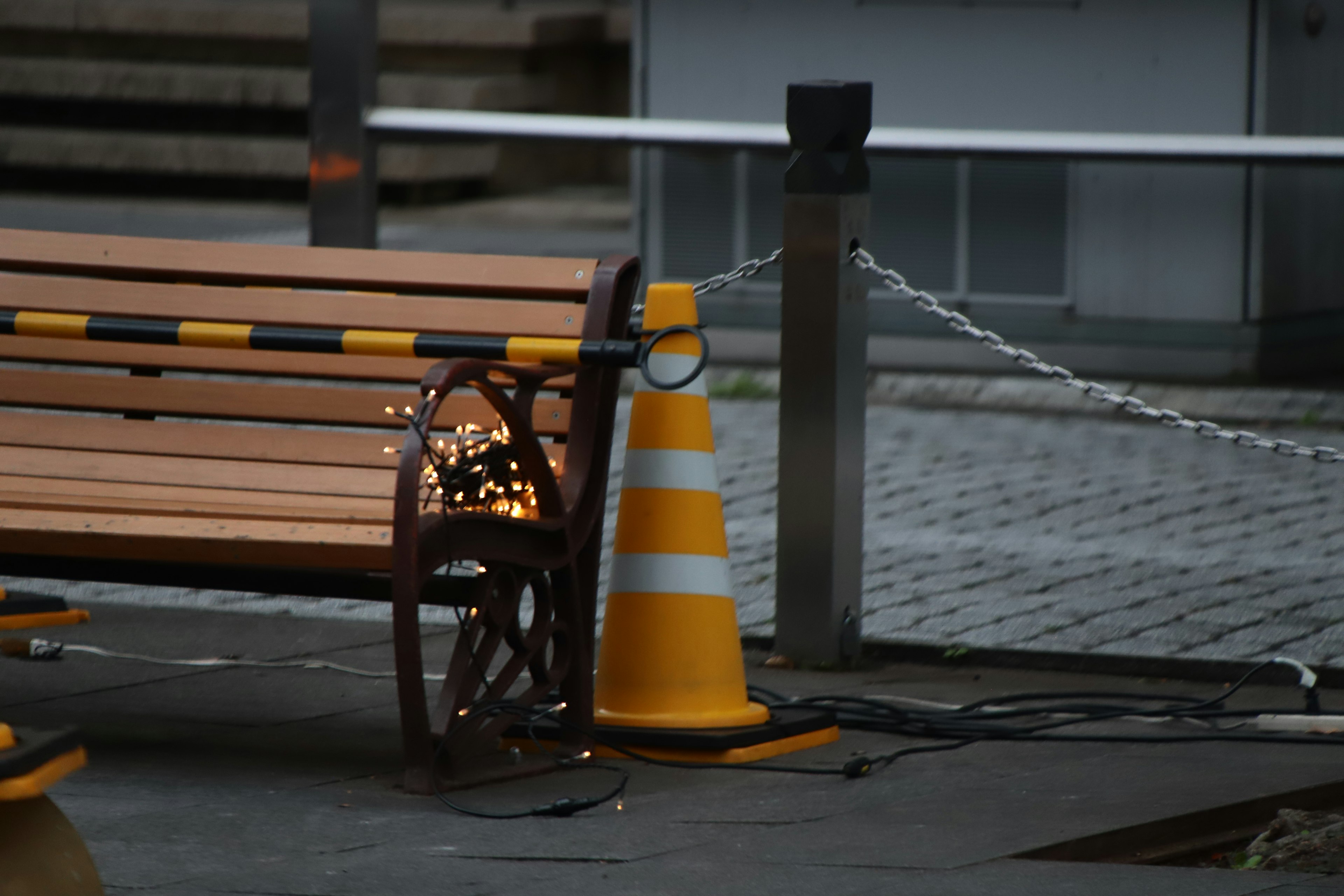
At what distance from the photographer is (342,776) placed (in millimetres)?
4223

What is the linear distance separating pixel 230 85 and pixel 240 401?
415 inches

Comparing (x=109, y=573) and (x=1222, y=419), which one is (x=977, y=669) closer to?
(x=109, y=573)

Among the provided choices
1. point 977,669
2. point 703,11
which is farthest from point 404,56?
point 977,669

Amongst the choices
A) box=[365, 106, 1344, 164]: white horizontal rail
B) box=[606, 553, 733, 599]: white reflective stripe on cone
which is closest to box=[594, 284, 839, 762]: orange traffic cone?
box=[606, 553, 733, 599]: white reflective stripe on cone

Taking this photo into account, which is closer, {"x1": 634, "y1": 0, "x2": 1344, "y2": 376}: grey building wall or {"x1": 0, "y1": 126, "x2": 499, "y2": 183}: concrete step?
Answer: {"x1": 634, "y1": 0, "x2": 1344, "y2": 376}: grey building wall

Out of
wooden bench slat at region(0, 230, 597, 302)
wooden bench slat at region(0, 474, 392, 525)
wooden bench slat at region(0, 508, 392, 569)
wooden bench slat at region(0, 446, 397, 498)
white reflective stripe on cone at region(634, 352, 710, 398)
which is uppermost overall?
wooden bench slat at region(0, 230, 597, 302)

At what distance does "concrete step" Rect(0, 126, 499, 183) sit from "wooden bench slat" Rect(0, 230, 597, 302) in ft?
30.5

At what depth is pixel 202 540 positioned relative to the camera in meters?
4.11

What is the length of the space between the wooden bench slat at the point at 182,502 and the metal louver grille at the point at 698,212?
18.3 feet

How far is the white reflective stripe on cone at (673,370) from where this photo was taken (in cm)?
451

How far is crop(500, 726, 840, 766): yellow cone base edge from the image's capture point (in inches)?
172

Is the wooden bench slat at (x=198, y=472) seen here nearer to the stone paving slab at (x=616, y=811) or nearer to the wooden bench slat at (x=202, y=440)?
the wooden bench slat at (x=202, y=440)

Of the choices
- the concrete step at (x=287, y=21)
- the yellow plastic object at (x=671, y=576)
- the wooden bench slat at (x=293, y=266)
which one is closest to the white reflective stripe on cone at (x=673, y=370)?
the yellow plastic object at (x=671, y=576)

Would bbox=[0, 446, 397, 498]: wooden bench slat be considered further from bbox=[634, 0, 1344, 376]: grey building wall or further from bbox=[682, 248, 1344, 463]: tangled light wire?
bbox=[634, 0, 1344, 376]: grey building wall
